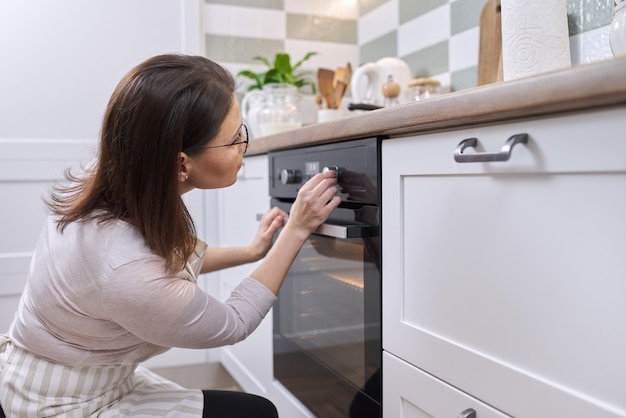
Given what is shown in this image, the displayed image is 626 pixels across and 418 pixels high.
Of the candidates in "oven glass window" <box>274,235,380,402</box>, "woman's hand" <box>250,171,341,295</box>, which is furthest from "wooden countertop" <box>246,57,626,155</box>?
"oven glass window" <box>274,235,380,402</box>

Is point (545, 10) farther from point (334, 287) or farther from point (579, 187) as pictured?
point (334, 287)

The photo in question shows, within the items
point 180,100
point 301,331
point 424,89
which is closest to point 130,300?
point 180,100

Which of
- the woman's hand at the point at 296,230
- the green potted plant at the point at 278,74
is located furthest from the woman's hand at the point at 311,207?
the green potted plant at the point at 278,74

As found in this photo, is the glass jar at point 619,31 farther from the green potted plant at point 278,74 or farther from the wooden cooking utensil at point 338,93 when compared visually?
the green potted plant at point 278,74

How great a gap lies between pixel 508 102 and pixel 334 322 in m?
0.71

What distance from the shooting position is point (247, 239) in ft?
6.27

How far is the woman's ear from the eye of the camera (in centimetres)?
97

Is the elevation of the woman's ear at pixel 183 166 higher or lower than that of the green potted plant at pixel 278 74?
lower

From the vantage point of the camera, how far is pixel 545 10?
1.11m

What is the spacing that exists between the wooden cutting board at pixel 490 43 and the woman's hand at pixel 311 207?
0.70 meters

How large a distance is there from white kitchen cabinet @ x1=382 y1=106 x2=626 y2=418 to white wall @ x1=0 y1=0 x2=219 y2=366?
1583mm

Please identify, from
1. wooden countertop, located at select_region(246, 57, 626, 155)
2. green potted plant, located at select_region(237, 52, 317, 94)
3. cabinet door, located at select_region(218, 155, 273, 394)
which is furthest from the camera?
green potted plant, located at select_region(237, 52, 317, 94)

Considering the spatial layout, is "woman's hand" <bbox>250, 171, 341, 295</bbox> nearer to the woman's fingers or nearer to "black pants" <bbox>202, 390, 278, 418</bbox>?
the woman's fingers

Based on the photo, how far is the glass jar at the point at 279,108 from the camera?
2.11 meters
